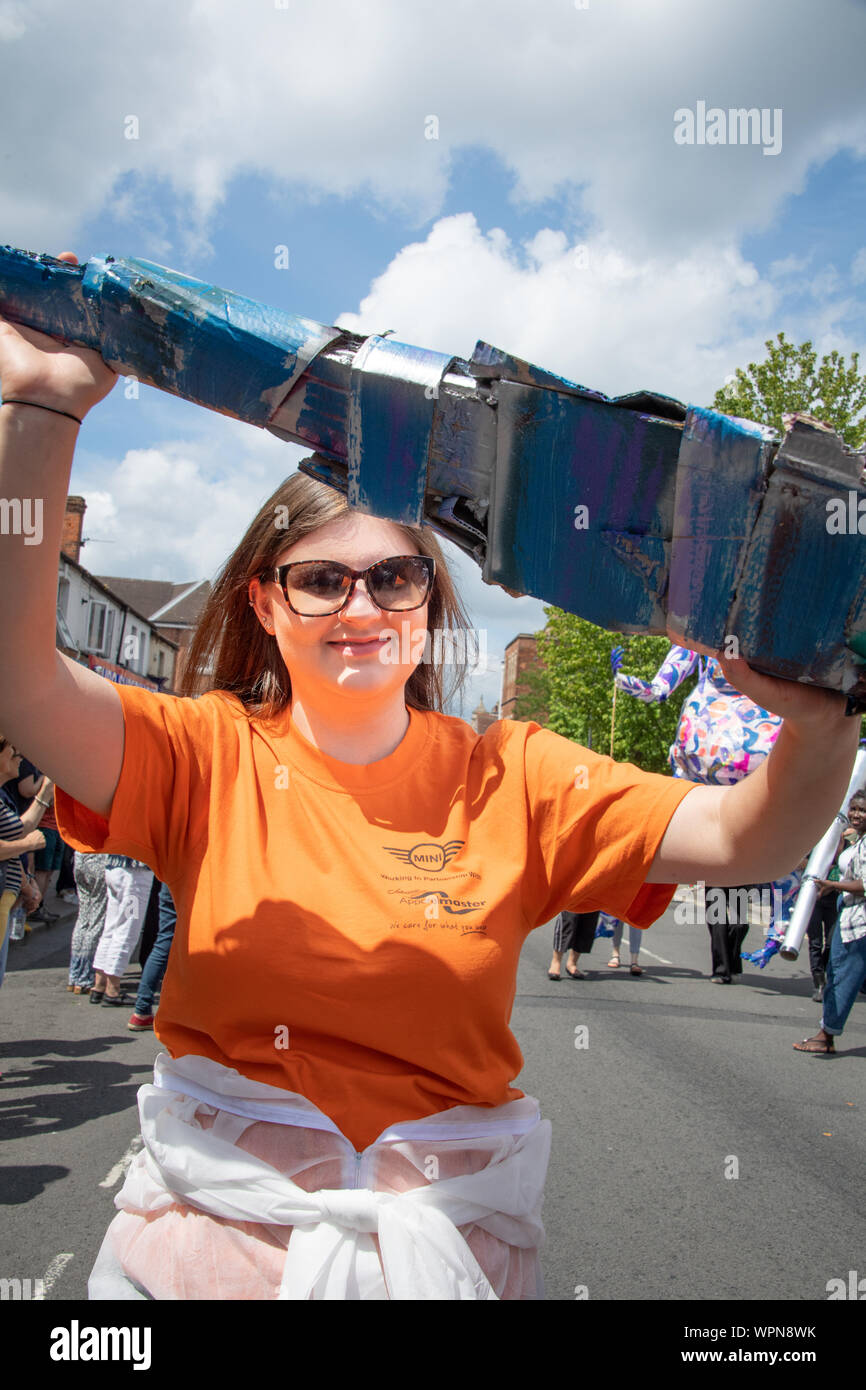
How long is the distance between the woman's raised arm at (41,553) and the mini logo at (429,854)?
51cm

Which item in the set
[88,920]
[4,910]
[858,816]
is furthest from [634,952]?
[4,910]

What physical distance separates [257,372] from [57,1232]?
398 cm

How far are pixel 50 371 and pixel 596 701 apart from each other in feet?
116

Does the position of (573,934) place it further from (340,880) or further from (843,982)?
(340,880)

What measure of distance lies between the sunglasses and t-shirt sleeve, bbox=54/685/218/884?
0.88 ft

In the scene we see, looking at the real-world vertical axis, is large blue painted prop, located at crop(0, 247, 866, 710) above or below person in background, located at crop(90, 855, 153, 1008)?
above

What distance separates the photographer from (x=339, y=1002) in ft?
4.98

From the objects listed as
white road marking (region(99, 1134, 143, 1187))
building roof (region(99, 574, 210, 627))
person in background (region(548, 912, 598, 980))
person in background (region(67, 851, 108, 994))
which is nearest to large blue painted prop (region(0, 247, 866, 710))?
A: white road marking (region(99, 1134, 143, 1187))

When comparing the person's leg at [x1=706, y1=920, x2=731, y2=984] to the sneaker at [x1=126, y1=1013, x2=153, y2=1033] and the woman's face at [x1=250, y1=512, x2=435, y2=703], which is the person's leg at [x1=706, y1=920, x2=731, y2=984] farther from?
the woman's face at [x1=250, y1=512, x2=435, y2=703]

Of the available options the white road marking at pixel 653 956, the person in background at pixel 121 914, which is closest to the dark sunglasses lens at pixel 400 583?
the person in background at pixel 121 914

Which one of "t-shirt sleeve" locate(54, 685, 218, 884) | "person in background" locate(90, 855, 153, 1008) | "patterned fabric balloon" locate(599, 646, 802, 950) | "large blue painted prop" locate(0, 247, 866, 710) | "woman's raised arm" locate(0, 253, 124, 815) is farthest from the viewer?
"person in background" locate(90, 855, 153, 1008)

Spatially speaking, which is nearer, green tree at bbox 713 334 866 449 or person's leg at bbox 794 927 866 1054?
person's leg at bbox 794 927 866 1054

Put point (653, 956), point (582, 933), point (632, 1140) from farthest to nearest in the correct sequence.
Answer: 1. point (653, 956)
2. point (582, 933)
3. point (632, 1140)

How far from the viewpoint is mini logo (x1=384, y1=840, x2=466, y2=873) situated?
1.67 m
